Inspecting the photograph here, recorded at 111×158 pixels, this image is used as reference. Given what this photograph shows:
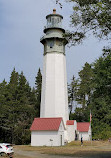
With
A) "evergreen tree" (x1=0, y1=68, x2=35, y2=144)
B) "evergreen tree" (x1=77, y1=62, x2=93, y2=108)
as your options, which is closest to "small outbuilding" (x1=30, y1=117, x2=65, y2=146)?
"evergreen tree" (x1=0, y1=68, x2=35, y2=144)

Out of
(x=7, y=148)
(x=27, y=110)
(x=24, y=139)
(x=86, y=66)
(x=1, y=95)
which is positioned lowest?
(x=24, y=139)

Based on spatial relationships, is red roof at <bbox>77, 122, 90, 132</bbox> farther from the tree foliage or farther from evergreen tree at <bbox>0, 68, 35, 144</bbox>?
evergreen tree at <bbox>0, 68, 35, 144</bbox>

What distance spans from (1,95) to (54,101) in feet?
55.0

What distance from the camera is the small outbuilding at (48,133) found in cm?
2828

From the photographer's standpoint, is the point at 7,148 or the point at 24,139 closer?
the point at 7,148

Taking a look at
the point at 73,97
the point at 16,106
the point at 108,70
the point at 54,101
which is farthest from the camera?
the point at 73,97

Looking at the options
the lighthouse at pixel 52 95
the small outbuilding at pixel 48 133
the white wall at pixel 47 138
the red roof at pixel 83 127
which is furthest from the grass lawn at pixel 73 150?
the red roof at pixel 83 127

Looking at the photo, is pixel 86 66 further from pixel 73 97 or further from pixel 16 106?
pixel 16 106

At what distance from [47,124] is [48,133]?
130cm

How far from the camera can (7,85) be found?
46688mm

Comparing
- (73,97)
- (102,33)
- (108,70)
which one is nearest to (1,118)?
(73,97)

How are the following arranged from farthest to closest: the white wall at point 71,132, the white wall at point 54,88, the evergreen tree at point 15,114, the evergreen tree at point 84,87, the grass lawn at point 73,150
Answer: the evergreen tree at point 84,87
the evergreen tree at point 15,114
the white wall at point 71,132
the white wall at point 54,88
the grass lawn at point 73,150

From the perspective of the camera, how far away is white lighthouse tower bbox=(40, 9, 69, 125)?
31.4m

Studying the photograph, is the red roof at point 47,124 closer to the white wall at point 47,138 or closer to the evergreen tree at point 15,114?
the white wall at point 47,138
